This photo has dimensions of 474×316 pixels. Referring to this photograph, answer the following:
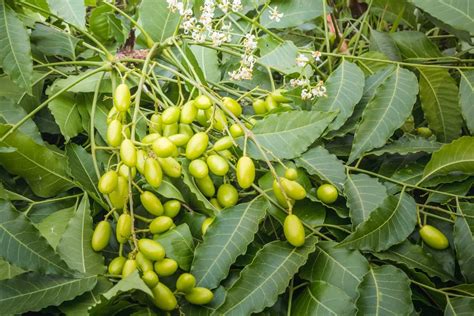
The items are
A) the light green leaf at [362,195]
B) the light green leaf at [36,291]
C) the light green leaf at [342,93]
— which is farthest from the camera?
the light green leaf at [342,93]

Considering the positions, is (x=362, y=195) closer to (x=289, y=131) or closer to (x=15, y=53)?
(x=289, y=131)

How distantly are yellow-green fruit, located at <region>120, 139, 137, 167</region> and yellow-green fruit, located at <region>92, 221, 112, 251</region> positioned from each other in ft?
0.30

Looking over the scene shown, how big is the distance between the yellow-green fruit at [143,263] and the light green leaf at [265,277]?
94 mm

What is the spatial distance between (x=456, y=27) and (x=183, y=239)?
0.55m

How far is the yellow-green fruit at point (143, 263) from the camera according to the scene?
2.02ft

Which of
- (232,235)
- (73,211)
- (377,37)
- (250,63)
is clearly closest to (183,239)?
(232,235)

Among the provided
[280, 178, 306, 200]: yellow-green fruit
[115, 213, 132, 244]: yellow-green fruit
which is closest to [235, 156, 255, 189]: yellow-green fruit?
[280, 178, 306, 200]: yellow-green fruit

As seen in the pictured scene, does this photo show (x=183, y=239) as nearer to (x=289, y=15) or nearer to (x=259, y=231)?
(x=259, y=231)

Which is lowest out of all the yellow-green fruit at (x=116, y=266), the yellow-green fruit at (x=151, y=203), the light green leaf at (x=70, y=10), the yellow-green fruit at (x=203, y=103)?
the yellow-green fruit at (x=116, y=266)

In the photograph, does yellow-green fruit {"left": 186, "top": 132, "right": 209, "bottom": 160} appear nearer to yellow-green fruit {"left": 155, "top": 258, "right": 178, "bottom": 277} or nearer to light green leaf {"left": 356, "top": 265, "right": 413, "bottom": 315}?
yellow-green fruit {"left": 155, "top": 258, "right": 178, "bottom": 277}

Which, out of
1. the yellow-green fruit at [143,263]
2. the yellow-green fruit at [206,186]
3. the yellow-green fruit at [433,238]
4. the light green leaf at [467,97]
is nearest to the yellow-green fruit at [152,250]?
the yellow-green fruit at [143,263]

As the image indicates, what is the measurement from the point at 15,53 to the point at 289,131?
15.3 inches

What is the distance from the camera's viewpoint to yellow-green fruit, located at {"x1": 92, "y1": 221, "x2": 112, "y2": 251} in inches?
25.6

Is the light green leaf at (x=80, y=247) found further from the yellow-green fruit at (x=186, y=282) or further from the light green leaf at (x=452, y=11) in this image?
the light green leaf at (x=452, y=11)
